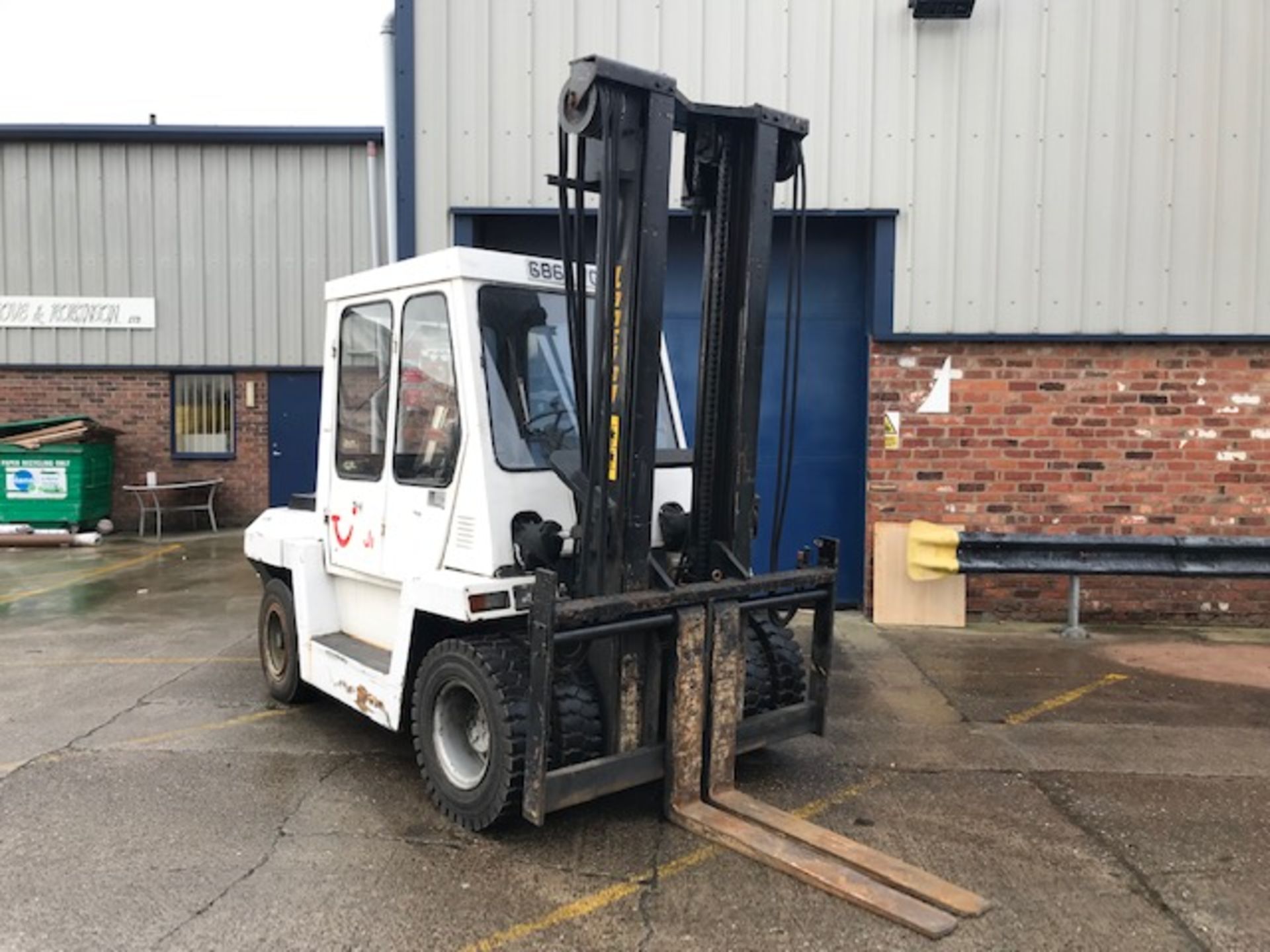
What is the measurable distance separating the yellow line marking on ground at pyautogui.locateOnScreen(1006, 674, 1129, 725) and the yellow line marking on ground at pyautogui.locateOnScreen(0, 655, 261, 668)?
17.5ft

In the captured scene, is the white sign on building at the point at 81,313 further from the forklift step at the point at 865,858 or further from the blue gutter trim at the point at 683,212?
the forklift step at the point at 865,858

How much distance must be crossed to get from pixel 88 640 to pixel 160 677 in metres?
1.59

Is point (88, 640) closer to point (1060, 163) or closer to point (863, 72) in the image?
point (863, 72)

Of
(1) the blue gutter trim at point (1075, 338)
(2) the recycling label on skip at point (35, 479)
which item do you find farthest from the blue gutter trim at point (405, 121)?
(2) the recycling label on skip at point (35, 479)

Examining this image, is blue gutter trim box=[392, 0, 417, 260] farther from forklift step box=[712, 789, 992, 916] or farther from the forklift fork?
forklift step box=[712, 789, 992, 916]

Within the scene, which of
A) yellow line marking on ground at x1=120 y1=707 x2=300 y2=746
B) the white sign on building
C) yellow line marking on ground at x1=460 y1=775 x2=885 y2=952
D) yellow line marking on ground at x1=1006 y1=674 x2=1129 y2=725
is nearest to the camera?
yellow line marking on ground at x1=460 y1=775 x2=885 y2=952

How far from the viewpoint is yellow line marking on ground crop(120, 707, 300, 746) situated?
574cm

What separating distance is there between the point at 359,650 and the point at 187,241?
11972 mm

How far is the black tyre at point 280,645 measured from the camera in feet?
20.2

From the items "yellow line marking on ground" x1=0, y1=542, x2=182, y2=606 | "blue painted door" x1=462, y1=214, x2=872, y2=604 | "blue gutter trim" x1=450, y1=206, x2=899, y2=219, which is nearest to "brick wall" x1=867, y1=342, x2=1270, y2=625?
"blue painted door" x1=462, y1=214, x2=872, y2=604

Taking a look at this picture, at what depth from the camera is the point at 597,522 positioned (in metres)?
4.21

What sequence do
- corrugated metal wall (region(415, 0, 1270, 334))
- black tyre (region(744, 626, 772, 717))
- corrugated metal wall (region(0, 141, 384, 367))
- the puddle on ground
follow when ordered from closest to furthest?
black tyre (region(744, 626, 772, 717)), the puddle on ground, corrugated metal wall (region(415, 0, 1270, 334)), corrugated metal wall (region(0, 141, 384, 367))

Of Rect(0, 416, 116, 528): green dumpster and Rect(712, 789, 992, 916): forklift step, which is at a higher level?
Rect(0, 416, 116, 528): green dumpster

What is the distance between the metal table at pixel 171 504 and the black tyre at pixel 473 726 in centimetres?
1171
